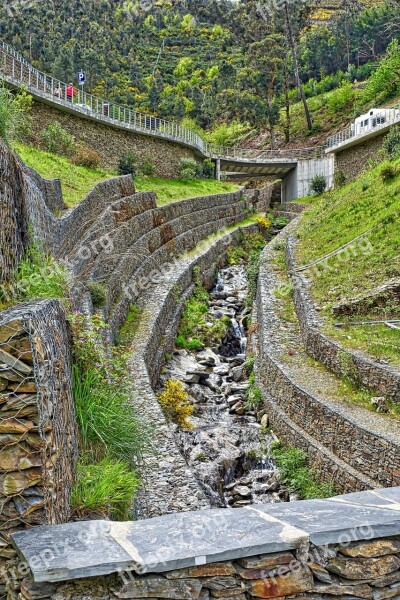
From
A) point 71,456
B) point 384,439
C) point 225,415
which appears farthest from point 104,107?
point 71,456

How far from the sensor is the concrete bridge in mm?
26750

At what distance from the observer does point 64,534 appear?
11.7 feet

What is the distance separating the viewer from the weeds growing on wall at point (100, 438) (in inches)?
192

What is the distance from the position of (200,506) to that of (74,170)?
16.3 meters

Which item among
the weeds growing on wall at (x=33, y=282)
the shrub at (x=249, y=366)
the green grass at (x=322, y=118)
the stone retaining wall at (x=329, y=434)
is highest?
the green grass at (x=322, y=118)

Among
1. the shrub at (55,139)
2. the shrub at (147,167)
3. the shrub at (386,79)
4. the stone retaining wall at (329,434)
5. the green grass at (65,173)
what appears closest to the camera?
the stone retaining wall at (329,434)

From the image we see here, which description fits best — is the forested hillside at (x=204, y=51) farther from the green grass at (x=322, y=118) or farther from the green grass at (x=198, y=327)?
the green grass at (x=198, y=327)

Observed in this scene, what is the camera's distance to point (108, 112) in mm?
31172

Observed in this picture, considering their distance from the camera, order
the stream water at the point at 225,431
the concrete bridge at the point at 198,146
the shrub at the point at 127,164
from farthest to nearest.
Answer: the shrub at the point at 127,164 < the concrete bridge at the point at 198,146 < the stream water at the point at 225,431

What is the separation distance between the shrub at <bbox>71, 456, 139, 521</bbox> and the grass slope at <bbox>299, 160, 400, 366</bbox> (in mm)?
7773

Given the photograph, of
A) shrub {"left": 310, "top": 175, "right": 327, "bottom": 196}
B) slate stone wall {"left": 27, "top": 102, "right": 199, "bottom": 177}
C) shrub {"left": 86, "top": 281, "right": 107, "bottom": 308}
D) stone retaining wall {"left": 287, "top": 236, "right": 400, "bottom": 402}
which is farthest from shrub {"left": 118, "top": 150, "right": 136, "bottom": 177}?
shrub {"left": 86, "top": 281, "right": 107, "bottom": 308}

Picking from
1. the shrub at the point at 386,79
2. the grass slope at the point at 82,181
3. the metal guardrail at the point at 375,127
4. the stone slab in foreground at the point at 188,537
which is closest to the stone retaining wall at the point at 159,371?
the stone slab in foreground at the point at 188,537

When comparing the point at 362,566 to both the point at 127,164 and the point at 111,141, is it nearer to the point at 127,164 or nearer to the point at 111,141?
the point at 127,164

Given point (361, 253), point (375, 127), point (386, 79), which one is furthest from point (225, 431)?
point (386, 79)
